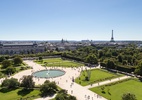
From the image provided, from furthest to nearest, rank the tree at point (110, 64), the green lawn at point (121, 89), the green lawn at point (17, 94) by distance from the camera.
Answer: the tree at point (110, 64) < the green lawn at point (121, 89) < the green lawn at point (17, 94)

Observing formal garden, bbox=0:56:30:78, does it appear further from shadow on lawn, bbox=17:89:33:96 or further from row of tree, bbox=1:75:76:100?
shadow on lawn, bbox=17:89:33:96

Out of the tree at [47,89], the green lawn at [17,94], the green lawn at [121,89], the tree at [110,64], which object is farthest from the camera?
the tree at [110,64]

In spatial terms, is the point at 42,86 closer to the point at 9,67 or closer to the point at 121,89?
the point at 121,89

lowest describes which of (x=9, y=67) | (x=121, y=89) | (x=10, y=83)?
(x=121, y=89)

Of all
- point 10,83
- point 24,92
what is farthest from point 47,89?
point 10,83

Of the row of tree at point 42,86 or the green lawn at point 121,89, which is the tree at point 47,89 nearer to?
the row of tree at point 42,86

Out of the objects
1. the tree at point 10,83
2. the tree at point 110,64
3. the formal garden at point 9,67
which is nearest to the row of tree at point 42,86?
the tree at point 10,83

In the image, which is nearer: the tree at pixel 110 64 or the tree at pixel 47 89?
the tree at pixel 47 89
